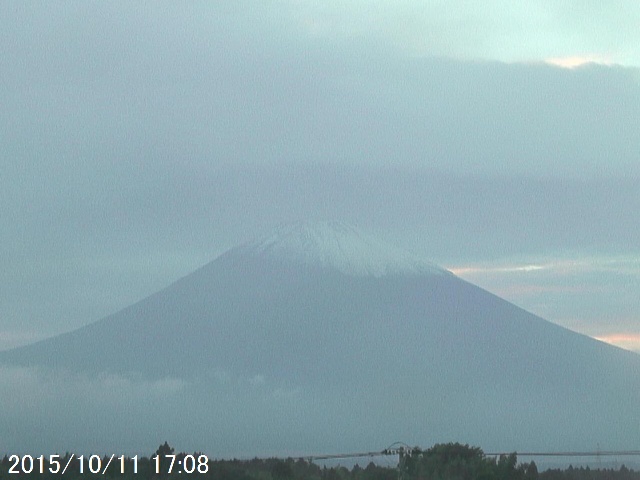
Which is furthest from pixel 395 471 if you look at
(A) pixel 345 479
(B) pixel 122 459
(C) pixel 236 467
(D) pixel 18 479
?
(D) pixel 18 479

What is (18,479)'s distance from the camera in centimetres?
3541

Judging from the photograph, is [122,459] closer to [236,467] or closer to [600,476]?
[236,467]

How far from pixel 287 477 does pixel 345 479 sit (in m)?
1.67

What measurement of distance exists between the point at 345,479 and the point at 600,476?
7.90 metres

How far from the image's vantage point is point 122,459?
36094 mm

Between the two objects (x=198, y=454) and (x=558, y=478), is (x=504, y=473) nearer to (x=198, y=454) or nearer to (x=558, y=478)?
(x=558, y=478)

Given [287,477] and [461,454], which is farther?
[461,454]

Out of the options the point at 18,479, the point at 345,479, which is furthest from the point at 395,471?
the point at 18,479

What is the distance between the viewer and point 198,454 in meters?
36.4

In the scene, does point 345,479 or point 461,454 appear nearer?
point 345,479

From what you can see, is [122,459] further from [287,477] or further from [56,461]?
[287,477]

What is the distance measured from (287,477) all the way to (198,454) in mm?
2894

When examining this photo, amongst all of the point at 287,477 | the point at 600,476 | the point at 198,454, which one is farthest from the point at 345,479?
the point at 600,476

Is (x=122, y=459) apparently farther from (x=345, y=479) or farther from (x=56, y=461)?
(x=345, y=479)
